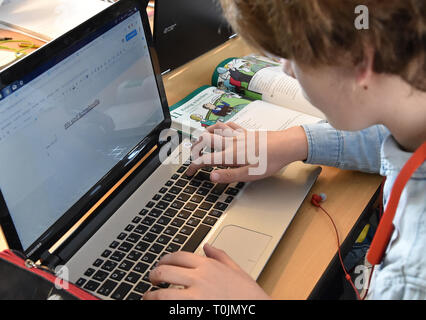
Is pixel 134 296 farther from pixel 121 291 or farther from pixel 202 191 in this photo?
pixel 202 191

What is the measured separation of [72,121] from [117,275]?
0.24 m

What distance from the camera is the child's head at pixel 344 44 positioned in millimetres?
515

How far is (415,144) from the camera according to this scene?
70 centimetres

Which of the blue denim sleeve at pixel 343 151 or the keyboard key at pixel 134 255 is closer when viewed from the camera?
the keyboard key at pixel 134 255

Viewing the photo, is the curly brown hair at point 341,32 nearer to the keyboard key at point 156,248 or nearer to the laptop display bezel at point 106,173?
the laptop display bezel at point 106,173

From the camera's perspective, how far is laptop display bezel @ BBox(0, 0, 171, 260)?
636 mm

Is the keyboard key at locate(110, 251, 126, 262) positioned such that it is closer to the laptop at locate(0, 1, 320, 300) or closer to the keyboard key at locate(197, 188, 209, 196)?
the laptop at locate(0, 1, 320, 300)

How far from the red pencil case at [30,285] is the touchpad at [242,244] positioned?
237 mm

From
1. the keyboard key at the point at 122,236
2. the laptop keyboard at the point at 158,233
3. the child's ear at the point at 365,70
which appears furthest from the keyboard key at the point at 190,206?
the child's ear at the point at 365,70

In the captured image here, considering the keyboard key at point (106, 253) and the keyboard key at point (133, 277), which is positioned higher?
the keyboard key at point (106, 253)

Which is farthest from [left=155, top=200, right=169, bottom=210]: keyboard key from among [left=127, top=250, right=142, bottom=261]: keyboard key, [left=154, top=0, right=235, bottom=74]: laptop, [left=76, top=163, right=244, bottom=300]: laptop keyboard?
[left=154, top=0, right=235, bottom=74]: laptop
